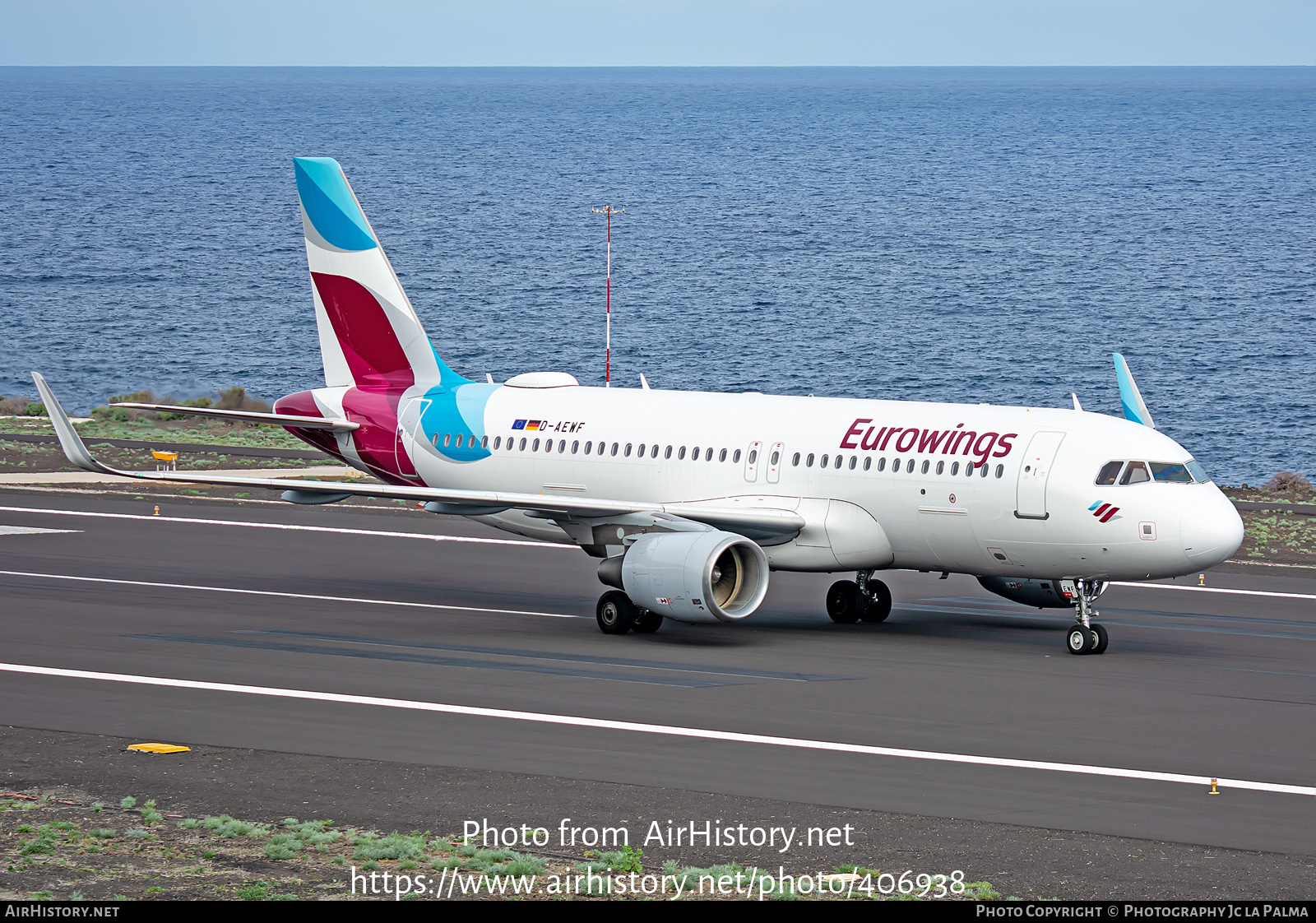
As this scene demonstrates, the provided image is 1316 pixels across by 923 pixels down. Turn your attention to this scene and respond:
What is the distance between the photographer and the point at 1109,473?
27.9 m

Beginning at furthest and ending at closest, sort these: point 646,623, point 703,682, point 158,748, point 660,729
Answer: point 646,623, point 703,682, point 660,729, point 158,748

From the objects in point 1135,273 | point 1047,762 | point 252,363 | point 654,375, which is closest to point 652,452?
point 1047,762

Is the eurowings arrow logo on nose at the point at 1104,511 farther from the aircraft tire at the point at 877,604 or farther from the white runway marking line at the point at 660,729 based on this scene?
the white runway marking line at the point at 660,729

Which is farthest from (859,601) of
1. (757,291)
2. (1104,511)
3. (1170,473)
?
(757,291)

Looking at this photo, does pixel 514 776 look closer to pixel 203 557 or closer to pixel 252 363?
pixel 203 557

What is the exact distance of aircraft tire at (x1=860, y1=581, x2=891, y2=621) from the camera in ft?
104

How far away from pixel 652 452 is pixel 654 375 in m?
63.2

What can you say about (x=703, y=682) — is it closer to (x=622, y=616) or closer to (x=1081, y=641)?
(x=622, y=616)

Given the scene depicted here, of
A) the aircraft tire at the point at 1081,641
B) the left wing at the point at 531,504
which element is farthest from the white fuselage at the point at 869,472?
the aircraft tire at the point at 1081,641

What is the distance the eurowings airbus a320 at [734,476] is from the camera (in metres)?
28.0

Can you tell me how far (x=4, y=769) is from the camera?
768 inches

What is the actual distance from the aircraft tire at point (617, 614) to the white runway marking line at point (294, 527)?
1111 cm

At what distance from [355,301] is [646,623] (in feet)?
33.7

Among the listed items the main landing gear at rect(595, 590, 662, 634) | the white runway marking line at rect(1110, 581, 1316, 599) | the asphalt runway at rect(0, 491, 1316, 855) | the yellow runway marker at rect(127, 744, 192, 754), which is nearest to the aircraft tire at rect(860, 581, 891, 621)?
the asphalt runway at rect(0, 491, 1316, 855)
